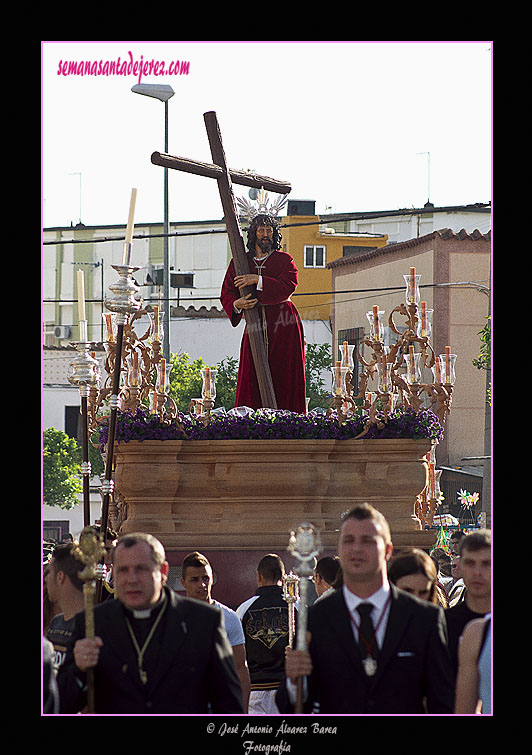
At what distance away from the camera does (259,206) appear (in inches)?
440

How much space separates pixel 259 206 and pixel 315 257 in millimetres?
14539

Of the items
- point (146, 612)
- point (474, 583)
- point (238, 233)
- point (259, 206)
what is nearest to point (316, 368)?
point (259, 206)

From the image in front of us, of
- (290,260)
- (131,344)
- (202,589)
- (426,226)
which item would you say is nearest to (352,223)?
(426,226)

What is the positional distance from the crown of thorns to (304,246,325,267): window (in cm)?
1381

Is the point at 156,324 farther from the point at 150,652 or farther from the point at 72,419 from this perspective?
the point at 150,652

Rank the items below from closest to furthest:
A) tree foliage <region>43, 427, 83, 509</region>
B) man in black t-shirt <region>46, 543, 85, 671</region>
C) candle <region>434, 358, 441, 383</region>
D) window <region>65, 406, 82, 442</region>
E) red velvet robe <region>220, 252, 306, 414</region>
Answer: man in black t-shirt <region>46, 543, 85, 671</region>
tree foliage <region>43, 427, 83, 509</region>
red velvet robe <region>220, 252, 306, 414</region>
candle <region>434, 358, 441, 383</region>
window <region>65, 406, 82, 442</region>

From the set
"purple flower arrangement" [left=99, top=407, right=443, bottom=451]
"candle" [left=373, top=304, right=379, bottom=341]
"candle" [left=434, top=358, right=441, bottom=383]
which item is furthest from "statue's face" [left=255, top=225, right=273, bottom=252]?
"candle" [left=434, top=358, right=441, bottom=383]

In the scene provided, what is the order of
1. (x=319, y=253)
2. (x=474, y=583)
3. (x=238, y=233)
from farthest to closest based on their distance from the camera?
(x=319, y=253)
(x=238, y=233)
(x=474, y=583)

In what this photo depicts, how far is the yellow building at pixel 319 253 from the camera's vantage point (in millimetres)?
24047

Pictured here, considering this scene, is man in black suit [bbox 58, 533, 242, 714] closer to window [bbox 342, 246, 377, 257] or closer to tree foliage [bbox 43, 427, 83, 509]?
tree foliage [bbox 43, 427, 83, 509]

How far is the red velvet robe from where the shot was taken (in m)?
11.0

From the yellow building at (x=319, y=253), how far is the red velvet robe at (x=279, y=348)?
1211 centimetres

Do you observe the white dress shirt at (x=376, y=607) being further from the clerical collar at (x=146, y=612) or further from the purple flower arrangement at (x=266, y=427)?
the purple flower arrangement at (x=266, y=427)
